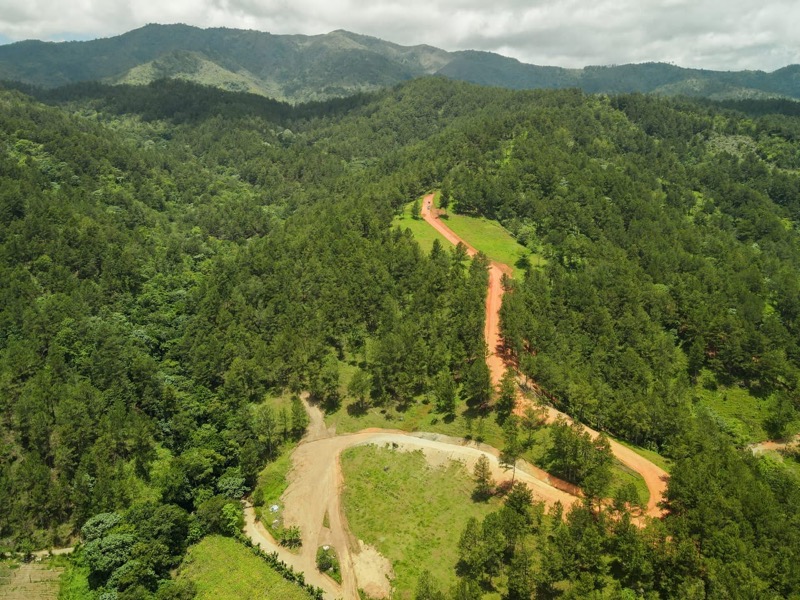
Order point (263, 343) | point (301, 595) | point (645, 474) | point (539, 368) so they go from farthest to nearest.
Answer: point (263, 343), point (539, 368), point (645, 474), point (301, 595)

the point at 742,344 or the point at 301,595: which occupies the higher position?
the point at 742,344

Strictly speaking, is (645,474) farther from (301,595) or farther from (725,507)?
(301,595)

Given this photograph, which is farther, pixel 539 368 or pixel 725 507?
pixel 539 368

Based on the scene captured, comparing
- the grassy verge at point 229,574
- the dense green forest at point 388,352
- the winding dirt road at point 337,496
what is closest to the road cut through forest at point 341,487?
the winding dirt road at point 337,496

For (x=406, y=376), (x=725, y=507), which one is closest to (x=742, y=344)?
(x=725, y=507)

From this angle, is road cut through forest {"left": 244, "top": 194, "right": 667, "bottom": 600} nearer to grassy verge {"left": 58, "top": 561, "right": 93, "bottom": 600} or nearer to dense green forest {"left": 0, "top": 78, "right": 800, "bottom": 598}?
dense green forest {"left": 0, "top": 78, "right": 800, "bottom": 598}

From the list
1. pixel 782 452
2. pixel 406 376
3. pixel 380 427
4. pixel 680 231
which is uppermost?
pixel 680 231
